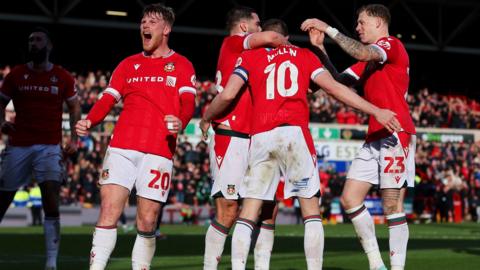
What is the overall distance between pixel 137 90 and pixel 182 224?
66.8 feet

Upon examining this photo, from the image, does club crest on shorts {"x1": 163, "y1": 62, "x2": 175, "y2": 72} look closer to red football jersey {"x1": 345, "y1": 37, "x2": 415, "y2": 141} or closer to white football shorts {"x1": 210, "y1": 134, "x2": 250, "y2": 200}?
white football shorts {"x1": 210, "y1": 134, "x2": 250, "y2": 200}

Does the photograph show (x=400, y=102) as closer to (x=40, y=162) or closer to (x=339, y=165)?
(x=40, y=162)

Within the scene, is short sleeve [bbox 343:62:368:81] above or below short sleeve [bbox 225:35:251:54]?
below

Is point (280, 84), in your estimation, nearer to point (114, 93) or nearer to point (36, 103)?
point (114, 93)

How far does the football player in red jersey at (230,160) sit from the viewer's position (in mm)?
8359

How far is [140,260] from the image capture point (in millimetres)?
7926

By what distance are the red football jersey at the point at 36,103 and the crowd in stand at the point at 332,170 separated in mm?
16397

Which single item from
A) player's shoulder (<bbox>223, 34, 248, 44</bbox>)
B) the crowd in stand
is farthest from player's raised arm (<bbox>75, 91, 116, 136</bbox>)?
the crowd in stand

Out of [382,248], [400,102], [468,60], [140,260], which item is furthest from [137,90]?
[468,60]

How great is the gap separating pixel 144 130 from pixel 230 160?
93 centimetres

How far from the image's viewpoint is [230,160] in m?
8.49

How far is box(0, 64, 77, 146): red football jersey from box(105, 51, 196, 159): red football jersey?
2.31 m

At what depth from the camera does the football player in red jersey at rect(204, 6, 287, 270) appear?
8359 mm

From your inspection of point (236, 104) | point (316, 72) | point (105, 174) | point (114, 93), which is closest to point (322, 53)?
point (236, 104)
